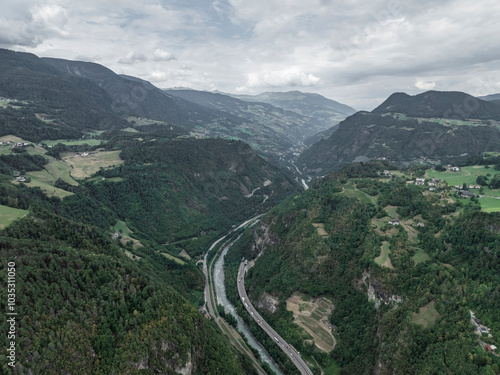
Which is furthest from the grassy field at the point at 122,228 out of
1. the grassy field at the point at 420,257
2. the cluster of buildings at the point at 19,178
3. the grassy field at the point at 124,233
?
the grassy field at the point at 420,257

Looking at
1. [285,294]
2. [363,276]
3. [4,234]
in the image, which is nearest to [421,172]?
[363,276]

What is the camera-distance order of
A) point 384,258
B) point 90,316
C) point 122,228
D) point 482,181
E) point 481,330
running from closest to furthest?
1. point 481,330
2. point 90,316
3. point 384,258
4. point 482,181
5. point 122,228

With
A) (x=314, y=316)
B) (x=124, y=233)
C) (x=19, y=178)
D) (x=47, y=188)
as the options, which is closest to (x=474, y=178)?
(x=314, y=316)

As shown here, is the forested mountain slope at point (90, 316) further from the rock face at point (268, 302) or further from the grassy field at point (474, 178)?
the grassy field at point (474, 178)

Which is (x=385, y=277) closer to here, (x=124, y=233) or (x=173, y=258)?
(x=173, y=258)

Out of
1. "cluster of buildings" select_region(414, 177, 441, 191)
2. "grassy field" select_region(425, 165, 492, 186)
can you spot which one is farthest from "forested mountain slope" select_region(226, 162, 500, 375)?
"grassy field" select_region(425, 165, 492, 186)
